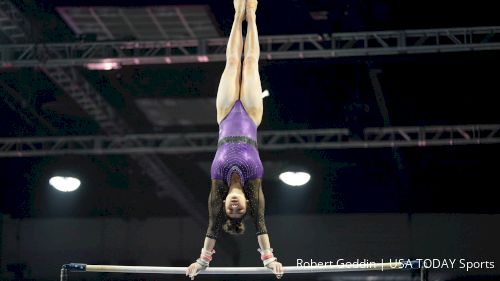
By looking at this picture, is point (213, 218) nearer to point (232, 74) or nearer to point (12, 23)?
point (232, 74)

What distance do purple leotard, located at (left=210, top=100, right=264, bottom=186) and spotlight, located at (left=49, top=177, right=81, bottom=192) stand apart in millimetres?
5195

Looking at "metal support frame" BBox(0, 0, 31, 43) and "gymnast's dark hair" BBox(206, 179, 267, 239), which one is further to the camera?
"metal support frame" BBox(0, 0, 31, 43)

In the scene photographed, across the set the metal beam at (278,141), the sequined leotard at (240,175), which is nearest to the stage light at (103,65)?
the metal beam at (278,141)

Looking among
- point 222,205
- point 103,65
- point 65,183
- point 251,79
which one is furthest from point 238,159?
point 65,183

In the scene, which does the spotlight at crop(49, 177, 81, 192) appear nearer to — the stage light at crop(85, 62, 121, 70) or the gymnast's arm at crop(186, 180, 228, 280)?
the stage light at crop(85, 62, 121, 70)

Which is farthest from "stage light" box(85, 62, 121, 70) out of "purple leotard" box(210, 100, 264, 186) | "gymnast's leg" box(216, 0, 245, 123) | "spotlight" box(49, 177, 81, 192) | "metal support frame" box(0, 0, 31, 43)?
"purple leotard" box(210, 100, 264, 186)

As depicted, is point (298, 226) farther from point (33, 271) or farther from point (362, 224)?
point (33, 271)

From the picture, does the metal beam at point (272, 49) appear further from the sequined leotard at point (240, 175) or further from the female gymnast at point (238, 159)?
the sequined leotard at point (240, 175)

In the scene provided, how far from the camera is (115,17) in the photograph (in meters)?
9.79

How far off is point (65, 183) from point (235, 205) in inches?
230

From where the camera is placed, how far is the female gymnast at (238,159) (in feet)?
22.8

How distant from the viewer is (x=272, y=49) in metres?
10.2

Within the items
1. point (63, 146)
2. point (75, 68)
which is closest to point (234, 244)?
point (63, 146)

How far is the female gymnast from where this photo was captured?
6.96 metres
